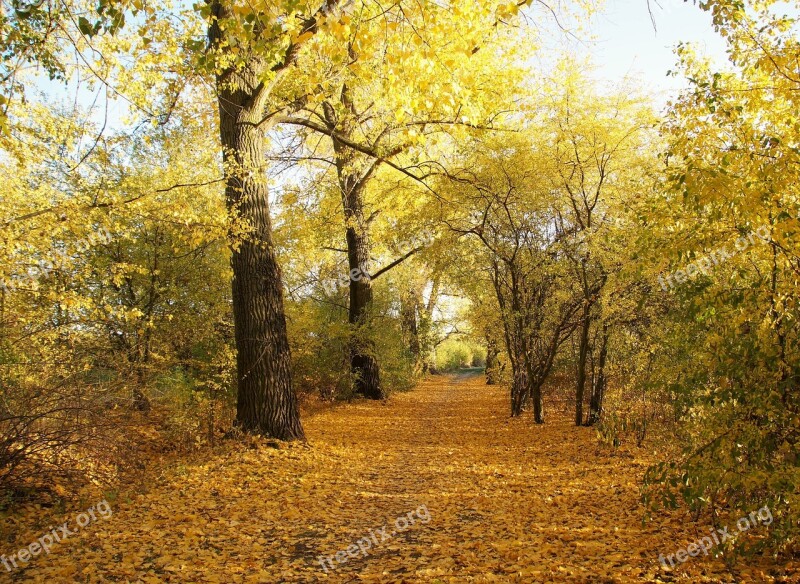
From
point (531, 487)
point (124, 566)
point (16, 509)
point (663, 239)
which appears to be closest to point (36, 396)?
point (16, 509)

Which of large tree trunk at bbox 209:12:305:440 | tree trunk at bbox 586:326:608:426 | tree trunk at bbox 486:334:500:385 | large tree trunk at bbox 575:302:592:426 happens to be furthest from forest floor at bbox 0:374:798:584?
tree trunk at bbox 486:334:500:385

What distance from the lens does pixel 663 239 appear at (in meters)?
4.43

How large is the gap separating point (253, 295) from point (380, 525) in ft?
12.9

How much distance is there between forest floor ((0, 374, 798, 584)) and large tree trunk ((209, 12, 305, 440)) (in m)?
0.51

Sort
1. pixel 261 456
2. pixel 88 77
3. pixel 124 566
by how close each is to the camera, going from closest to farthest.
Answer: pixel 124 566
pixel 88 77
pixel 261 456

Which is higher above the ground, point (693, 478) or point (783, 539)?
point (693, 478)

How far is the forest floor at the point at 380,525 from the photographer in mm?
3674

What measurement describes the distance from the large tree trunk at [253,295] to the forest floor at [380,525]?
51cm

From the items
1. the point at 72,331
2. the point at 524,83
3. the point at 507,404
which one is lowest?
→ the point at 507,404

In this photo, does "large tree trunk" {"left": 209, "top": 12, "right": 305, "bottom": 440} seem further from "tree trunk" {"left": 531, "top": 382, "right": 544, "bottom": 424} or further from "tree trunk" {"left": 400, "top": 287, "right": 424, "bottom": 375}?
"tree trunk" {"left": 400, "top": 287, "right": 424, "bottom": 375}

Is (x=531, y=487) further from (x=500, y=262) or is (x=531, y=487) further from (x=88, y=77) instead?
(x=88, y=77)

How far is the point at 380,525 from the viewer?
15.8 ft

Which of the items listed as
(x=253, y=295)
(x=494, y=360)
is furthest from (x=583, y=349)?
(x=494, y=360)

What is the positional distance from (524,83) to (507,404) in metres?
9.45
